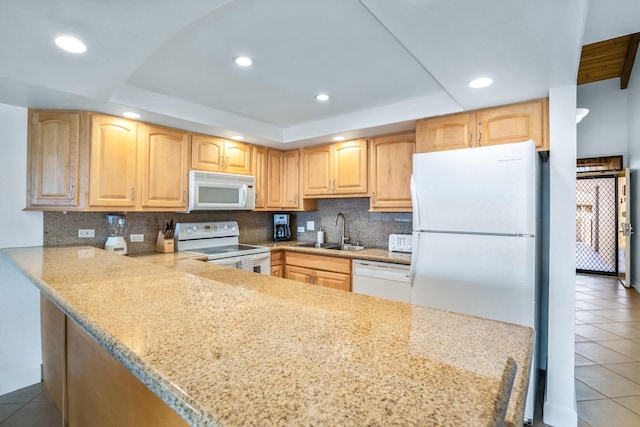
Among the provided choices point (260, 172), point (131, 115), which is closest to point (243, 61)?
point (131, 115)

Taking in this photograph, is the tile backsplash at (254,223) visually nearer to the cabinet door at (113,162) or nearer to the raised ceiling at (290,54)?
the cabinet door at (113,162)

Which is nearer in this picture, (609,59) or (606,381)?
(606,381)

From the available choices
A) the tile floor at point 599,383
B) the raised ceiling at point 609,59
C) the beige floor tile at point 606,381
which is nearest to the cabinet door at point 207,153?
the tile floor at point 599,383

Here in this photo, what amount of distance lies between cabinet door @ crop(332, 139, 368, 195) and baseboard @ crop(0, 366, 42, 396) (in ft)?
9.66

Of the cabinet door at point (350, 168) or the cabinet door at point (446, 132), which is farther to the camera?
the cabinet door at point (350, 168)

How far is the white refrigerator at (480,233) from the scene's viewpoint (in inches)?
75.5

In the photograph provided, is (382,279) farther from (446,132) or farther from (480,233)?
(446,132)

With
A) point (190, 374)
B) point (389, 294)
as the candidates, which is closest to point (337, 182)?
point (389, 294)

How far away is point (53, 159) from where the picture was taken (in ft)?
7.84

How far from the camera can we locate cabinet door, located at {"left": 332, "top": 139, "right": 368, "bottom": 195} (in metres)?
3.27

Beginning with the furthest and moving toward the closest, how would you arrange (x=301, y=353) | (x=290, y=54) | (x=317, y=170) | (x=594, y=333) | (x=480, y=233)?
(x=317, y=170), (x=594, y=333), (x=480, y=233), (x=290, y=54), (x=301, y=353)

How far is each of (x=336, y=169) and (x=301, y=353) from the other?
2.93 metres

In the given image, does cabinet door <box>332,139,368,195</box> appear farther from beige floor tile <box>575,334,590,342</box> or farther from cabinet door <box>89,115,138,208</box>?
beige floor tile <box>575,334,590,342</box>

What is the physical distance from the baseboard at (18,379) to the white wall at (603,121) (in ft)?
26.1
